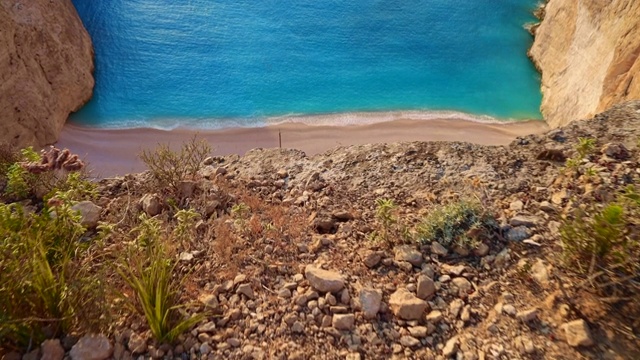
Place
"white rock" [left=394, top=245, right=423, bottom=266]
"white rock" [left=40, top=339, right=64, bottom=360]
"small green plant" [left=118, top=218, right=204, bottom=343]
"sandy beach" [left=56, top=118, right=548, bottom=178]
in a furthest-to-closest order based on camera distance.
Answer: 1. "sandy beach" [left=56, top=118, right=548, bottom=178]
2. "white rock" [left=394, top=245, right=423, bottom=266]
3. "small green plant" [left=118, top=218, right=204, bottom=343]
4. "white rock" [left=40, top=339, right=64, bottom=360]

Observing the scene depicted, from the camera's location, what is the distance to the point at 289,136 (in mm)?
8469

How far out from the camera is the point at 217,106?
9211 mm

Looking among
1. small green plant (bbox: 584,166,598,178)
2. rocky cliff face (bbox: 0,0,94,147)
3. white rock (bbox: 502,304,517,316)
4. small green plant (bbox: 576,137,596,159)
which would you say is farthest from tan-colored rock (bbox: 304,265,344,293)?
rocky cliff face (bbox: 0,0,94,147)

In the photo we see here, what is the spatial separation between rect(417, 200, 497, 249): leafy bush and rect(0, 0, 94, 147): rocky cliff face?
6890 millimetres

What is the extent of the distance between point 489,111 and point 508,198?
6118 millimetres

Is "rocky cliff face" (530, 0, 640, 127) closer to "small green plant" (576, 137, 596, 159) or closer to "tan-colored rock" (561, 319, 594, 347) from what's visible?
"small green plant" (576, 137, 596, 159)

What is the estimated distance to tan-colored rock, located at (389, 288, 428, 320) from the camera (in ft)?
8.63

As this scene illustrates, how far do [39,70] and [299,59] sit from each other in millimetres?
5015

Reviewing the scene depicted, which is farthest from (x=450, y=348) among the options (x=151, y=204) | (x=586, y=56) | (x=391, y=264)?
(x=586, y=56)

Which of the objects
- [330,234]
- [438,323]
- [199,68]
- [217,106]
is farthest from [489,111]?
[438,323]

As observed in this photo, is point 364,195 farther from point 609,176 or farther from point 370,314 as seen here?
point 609,176

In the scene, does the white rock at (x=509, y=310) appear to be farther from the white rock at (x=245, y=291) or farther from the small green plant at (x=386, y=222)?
the white rock at (x=245, y=291)

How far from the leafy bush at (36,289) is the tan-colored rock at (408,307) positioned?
5.37 ft

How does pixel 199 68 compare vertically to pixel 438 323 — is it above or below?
above
